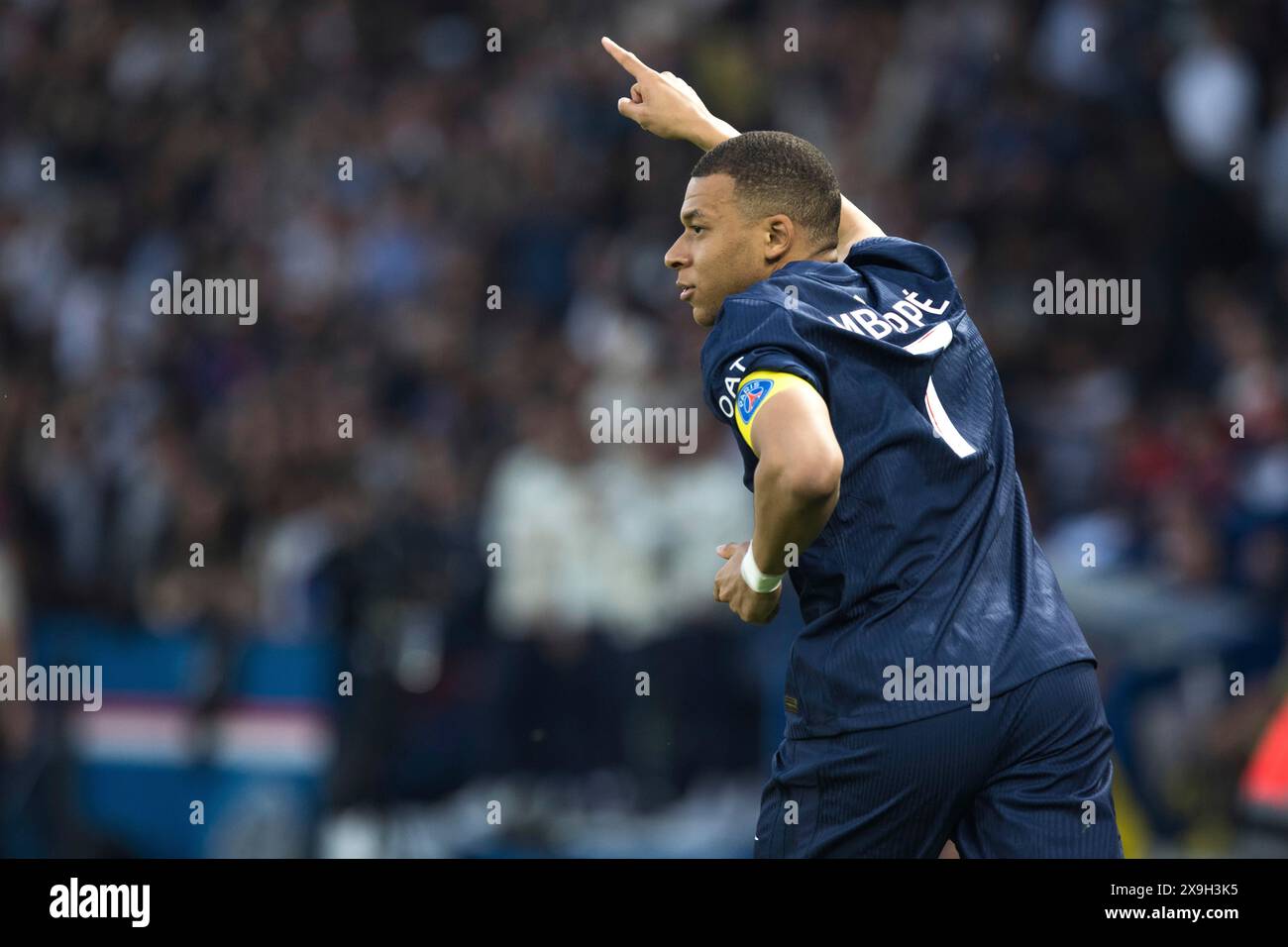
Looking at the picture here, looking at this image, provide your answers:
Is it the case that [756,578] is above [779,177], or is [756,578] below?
below

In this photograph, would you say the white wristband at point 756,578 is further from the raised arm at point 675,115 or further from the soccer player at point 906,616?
the raised arm at point 675,115

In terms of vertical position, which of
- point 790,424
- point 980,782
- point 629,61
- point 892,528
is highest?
point 629,61

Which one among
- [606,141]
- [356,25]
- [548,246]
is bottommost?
[548,246]

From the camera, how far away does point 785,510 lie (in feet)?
12.2

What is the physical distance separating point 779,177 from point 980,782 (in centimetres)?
140

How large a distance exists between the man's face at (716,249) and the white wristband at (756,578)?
60 cm

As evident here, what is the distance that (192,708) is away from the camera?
33.2 feet

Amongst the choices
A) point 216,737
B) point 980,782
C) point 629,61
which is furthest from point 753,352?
point 216,737

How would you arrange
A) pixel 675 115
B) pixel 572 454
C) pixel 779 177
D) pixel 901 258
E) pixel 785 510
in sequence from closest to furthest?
pixel 785 510
pixel 779 177
pixel 901 258
pixel 675 115
pixel 572 454

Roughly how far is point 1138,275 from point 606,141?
3625 mm

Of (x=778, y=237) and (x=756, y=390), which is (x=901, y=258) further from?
(x=756, y=390)

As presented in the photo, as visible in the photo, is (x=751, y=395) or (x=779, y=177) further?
(x=779, y=177)
